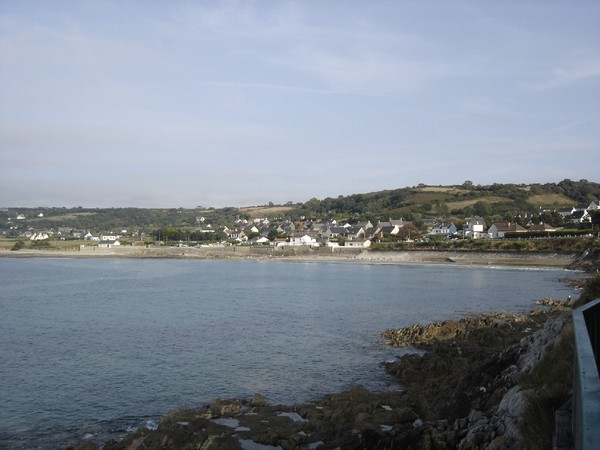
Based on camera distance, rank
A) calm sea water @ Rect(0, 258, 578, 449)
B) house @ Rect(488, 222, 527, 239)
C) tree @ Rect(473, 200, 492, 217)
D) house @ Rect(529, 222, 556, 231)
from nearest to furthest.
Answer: calm sea water @ Rect(0, 258, 578, 449)
house @ Rect(488, 222, 527, 239)
house @ Rect(529, 222, 556, 231)
tree @ Rect(473, 200, 492, 217)

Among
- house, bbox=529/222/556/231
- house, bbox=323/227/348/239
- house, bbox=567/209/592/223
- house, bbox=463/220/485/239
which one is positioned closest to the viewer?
house, bbox=529/222/556/231

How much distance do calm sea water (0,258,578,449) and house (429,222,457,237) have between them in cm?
5927

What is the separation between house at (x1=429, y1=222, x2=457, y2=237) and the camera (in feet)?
351

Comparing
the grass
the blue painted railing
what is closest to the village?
the grass

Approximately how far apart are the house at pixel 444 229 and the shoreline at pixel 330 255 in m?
19.9

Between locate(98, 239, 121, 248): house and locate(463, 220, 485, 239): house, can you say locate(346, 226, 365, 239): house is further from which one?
locate(98, 239, 121, 248): house

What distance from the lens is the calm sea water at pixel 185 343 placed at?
1531 centimetres

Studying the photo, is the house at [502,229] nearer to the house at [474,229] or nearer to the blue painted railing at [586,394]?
the house at [474,229]

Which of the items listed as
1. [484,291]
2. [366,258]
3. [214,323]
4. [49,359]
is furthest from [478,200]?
[49,359]

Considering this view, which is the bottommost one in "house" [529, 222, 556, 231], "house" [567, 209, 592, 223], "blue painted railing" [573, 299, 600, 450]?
"blue painted railing" [573, 299, 600, 450]

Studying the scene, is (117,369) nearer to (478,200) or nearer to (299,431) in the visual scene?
(299,431)

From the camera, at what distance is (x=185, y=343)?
2355 cm

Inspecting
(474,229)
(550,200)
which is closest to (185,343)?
(474,229)

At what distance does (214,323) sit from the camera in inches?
1137
